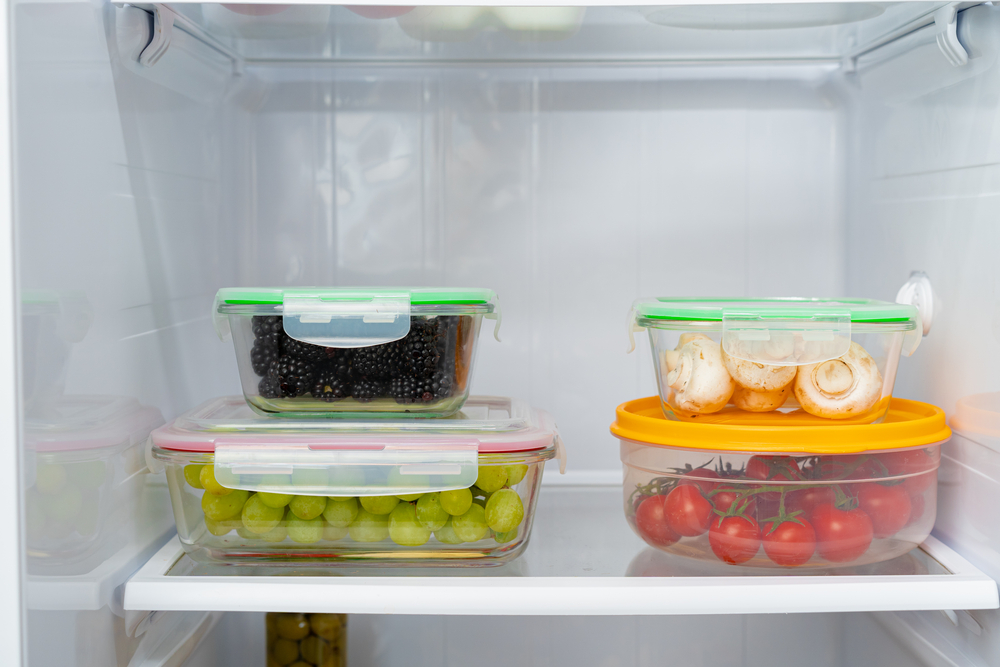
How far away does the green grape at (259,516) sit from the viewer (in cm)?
78

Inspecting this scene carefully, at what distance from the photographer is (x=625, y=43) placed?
3.36 feet

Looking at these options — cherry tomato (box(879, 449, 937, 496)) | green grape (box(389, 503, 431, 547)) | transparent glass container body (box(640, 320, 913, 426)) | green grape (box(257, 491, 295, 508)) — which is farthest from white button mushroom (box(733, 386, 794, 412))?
green grape (box(257, 491, 295, 508))

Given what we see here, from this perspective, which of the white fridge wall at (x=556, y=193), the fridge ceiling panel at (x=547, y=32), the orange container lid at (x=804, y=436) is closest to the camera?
the orange container lid at (x=804, y=436)

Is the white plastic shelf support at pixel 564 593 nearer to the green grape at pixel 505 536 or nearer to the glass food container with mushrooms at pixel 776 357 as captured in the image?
the green grape at pixel 505 536

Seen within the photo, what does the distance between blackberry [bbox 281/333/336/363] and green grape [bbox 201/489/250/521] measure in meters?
0.15

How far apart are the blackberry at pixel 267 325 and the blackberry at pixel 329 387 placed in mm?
62

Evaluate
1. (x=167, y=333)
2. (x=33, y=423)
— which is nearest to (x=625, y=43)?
(x=167, y=333)

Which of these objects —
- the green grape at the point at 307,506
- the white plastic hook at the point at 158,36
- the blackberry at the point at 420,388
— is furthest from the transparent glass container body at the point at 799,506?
the white plastic hook at the point at 158,36

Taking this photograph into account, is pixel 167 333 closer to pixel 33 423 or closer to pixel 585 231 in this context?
pixel 33 423

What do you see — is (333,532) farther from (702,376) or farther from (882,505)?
(882,505)

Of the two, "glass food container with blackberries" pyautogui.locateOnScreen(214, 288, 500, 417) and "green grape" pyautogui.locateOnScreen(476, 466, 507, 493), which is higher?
"glass food container with blackberries" pyautogui.locateOnScreen(214, 288, 500, 417)

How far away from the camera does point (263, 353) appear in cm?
80

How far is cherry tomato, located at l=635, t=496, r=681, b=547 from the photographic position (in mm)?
791

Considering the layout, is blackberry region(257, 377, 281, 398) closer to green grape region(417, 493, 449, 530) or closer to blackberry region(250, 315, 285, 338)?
blackberry region(250, 315, 285, 338)
